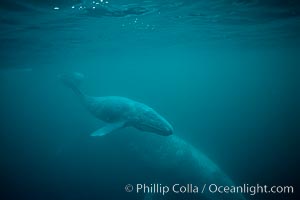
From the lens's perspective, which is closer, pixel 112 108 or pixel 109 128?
pixel 109 128

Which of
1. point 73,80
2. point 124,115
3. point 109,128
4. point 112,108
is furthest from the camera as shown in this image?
point 73,80

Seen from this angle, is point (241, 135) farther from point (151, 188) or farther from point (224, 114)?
point (151, 188)

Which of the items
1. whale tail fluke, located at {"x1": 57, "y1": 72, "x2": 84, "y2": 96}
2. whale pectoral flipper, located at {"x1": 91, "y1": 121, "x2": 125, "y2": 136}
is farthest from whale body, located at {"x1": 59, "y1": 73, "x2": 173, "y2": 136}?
whale tail fluke, located at {"x1": 57, "y1": 72, "x2": 84, "y2": 96}

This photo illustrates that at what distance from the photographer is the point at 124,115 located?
16.8m

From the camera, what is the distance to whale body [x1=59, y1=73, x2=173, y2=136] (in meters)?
14.9

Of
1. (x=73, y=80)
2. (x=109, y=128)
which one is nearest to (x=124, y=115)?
(x=109, y=128)

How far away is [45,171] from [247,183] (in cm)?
1508

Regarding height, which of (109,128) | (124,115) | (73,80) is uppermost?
(73,80)

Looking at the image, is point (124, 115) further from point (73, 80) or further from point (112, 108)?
point (73, 80)

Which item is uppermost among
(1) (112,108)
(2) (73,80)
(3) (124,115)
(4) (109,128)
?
(2) (73,80)

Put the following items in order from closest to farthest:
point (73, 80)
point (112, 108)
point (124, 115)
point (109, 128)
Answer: point (109, 128) → point (124, 115) → point (112, 108) → point (73, 80)

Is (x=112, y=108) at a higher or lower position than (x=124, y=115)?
higher

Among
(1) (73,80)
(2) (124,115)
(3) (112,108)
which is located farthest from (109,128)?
(1) (73,80)

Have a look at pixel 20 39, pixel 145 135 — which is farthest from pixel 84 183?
pixel 20 39
